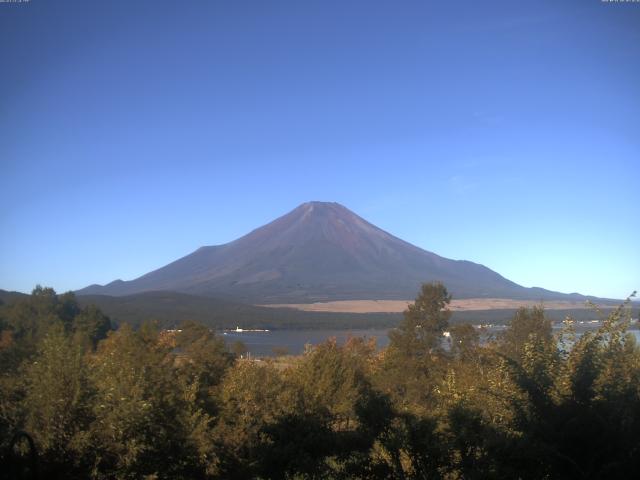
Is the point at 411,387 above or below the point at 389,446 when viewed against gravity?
below

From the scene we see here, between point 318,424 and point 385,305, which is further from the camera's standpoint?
point 385,305

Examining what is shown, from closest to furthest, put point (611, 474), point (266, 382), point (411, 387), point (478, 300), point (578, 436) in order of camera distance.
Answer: point (611, 474), point (578, 436), point (266, 382), point (411, 387), point (478, 300)

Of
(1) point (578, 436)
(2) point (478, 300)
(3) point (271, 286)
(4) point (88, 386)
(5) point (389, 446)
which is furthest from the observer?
(3) point (271, 286)

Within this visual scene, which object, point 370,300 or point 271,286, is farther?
point 271,286

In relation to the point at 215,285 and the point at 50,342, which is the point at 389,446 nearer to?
the point at 50,342

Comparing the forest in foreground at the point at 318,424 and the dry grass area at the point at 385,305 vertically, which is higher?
the forest in foreground at the point at 318,424

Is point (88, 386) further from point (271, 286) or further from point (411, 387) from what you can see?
point (271, 286)

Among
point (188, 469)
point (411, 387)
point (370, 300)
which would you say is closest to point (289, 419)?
point (188, 469)

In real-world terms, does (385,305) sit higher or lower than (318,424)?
lower

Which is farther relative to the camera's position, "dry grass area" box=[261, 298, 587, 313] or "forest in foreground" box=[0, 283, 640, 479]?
"dry grass area" box=[261, 298, 587, 313]

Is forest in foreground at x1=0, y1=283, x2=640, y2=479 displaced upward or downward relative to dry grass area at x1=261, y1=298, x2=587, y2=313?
upward

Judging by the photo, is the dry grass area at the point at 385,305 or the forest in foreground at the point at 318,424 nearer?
the forest in foreground at the point at 318,424
